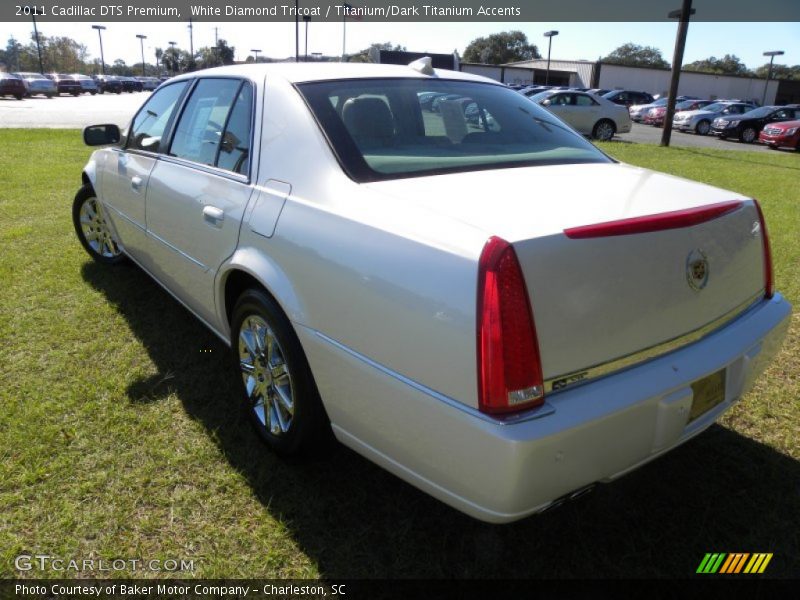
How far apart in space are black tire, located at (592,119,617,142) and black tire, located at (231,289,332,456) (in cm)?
1874

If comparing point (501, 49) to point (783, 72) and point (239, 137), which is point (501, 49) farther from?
point (239, 137)

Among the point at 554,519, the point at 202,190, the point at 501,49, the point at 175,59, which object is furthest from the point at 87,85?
the point at 501,49

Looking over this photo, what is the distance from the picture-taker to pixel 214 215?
2.64 m

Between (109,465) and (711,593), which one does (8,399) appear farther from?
(711,593)

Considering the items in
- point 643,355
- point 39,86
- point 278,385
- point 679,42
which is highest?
point 679,42

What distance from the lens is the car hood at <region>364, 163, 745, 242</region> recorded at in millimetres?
1710

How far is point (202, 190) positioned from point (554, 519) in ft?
6.85

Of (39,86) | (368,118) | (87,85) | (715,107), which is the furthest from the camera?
(87,85)

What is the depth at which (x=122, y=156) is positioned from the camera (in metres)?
3.93

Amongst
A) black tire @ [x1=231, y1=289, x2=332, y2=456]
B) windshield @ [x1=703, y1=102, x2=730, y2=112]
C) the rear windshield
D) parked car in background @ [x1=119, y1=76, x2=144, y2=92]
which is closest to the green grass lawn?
black tire @ [x1=231, y1=289, x2=332, y2=456]

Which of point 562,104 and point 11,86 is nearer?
point 562,104

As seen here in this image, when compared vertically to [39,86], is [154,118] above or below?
below

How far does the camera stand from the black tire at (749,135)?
2250 cm

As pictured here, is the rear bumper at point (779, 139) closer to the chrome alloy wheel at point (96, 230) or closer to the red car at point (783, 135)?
the red car at point (783, 135)
